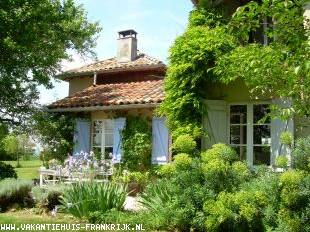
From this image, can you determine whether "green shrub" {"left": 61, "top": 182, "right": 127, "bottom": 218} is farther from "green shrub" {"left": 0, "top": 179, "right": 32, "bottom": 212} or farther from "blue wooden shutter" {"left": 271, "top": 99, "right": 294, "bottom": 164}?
"blue wooden shutter" {"left": 271, "top": 99, "right": 294, "bottom": 164}

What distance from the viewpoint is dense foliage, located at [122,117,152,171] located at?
14.7m

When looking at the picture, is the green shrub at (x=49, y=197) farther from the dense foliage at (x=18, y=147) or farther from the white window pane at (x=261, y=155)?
the dense foliage at (x=18, y=147)

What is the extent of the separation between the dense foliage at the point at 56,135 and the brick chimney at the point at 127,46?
5006mm

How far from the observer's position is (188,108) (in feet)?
40.0

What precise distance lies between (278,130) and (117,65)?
34.2 ft

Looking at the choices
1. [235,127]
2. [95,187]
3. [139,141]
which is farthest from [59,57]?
[95,187]

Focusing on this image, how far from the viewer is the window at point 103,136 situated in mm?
16203

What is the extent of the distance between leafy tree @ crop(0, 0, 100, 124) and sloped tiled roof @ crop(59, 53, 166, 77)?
0.95 metres

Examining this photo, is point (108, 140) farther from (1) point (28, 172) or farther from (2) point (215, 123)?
(1) point (28, 172)

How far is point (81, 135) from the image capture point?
54.2 ft

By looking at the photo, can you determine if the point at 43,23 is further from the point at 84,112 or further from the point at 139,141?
the point at 139,141

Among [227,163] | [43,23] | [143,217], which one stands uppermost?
[43,23]

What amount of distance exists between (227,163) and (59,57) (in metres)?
13.5

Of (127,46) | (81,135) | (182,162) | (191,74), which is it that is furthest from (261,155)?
(127,46)
